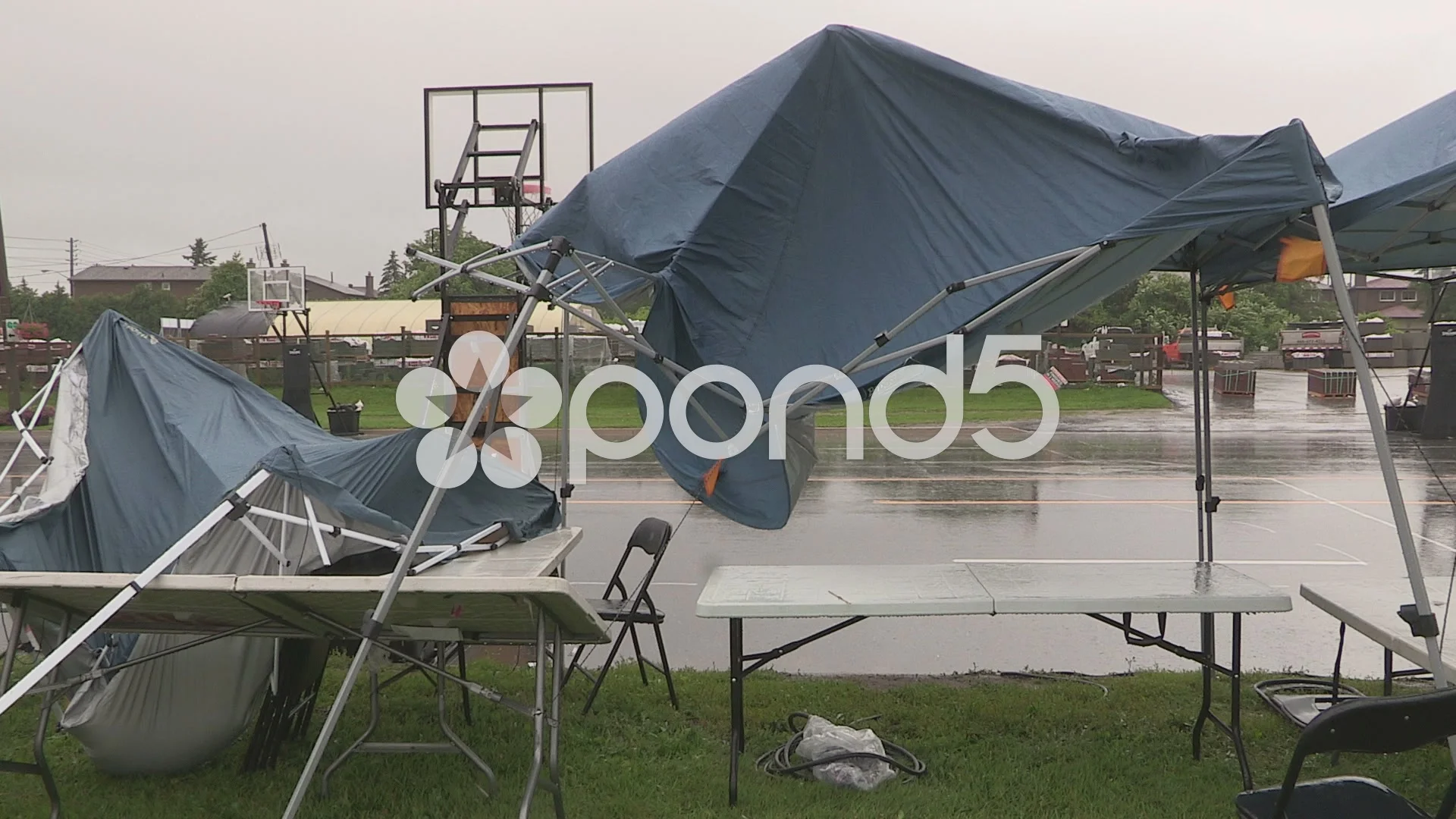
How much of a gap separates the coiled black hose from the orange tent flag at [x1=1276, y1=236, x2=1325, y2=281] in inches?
92.4

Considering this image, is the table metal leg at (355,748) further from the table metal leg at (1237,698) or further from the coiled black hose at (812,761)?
the table metal leg at (1237,698)

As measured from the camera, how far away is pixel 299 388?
17.0 meters

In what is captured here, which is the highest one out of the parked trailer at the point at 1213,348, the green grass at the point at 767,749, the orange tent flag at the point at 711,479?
the parked trailer at the point at 1213,348

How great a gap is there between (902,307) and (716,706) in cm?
200

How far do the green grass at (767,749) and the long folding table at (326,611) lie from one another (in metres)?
0.44

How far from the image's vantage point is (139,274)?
96.6 metres

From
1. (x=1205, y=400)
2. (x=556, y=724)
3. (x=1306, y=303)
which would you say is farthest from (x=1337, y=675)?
(x=1306, y=303)

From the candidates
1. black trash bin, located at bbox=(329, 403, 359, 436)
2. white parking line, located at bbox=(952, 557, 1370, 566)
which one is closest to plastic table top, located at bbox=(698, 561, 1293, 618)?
white parking line, located at bbox=(952, 557, 1370, 566)

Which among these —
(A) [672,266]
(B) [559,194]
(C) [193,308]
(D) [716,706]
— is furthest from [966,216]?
(C) [193,308]

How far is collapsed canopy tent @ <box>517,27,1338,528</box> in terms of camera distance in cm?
407

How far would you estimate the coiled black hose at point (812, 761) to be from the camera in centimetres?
397

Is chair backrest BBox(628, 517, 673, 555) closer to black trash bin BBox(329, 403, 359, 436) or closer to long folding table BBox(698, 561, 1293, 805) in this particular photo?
long folding table BBox(698, 561, 1293, 805)

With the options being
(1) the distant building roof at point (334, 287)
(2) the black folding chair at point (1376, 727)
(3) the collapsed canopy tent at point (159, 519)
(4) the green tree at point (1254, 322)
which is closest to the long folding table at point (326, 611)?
(3) the collapsed canopy tent at point (159, 519)

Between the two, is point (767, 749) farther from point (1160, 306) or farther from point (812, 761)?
point (1160, 306)
